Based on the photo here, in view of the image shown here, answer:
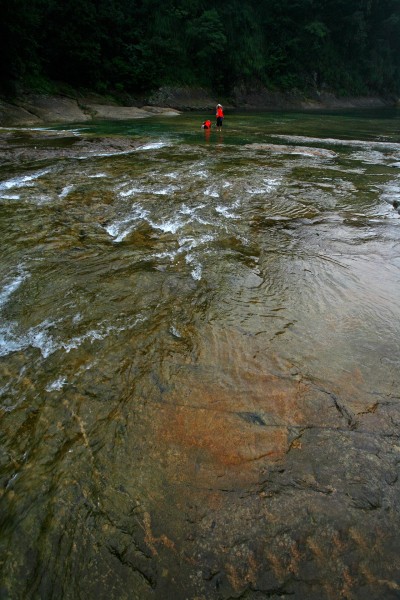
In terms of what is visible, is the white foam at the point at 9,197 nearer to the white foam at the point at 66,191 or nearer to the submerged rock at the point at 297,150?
the white foam at the point at 66,191

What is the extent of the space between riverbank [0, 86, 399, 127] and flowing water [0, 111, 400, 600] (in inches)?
665

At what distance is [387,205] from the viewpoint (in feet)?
26.7

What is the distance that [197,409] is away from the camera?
299cm

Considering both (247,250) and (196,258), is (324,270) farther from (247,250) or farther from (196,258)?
(196,258)

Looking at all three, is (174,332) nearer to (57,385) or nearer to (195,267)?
(57,385)

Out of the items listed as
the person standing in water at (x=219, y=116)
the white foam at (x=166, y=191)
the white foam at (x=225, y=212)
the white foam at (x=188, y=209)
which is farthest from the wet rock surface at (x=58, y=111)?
the white foam at (x=225, y=212)

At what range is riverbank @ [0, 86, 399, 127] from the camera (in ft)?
65.4

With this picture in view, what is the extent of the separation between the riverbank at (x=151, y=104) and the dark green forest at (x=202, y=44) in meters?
1.08

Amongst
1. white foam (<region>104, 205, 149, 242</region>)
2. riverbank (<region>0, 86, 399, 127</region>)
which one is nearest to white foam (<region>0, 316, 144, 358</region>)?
white foam (<region>104, 205, 149, 242</region>)

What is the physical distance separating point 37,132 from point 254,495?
16278 millimetres

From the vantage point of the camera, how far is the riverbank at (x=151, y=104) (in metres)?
19.9

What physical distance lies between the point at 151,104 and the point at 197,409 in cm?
3117

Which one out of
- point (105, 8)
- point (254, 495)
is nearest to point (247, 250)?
point (254, 495)

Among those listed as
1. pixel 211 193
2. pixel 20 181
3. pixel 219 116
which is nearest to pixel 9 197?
pixel 20 181
